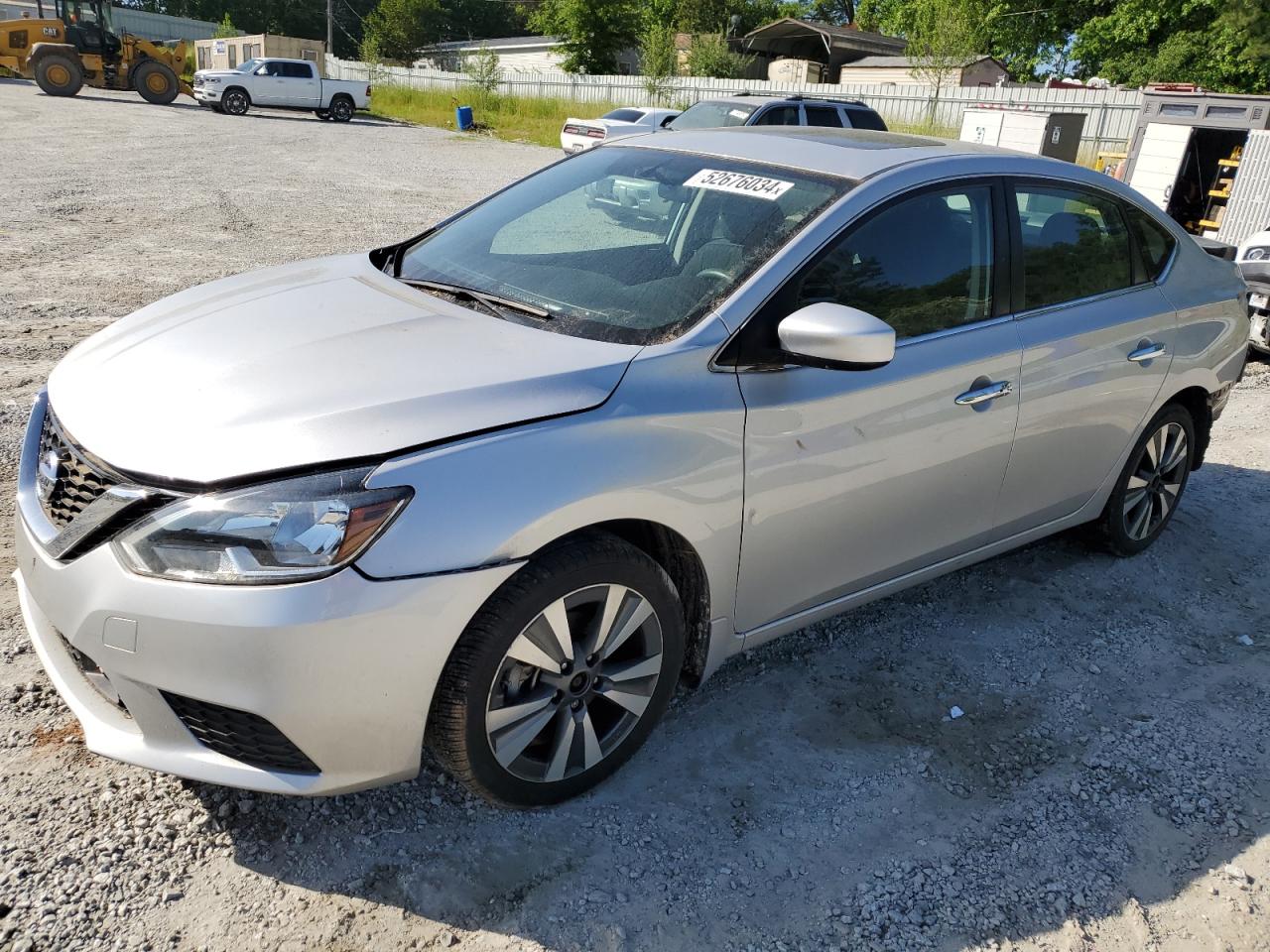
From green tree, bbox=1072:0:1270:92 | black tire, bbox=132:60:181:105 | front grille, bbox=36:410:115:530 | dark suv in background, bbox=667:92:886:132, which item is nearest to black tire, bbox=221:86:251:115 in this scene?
black tire, bbox=132:60:181:105

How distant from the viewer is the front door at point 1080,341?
346 cm

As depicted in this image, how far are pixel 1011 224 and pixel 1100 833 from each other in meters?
2.00

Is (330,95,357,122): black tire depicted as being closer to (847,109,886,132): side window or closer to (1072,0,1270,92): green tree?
(847,109,886,132): side window

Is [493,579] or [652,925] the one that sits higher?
[493,579]

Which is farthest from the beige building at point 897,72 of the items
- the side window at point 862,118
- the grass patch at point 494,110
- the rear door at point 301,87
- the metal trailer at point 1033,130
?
the side window at point 862,118

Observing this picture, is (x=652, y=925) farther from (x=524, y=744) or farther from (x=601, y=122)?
(x=601, y=122)

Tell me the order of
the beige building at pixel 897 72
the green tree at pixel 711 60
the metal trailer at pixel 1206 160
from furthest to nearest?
the beige building at pixel 897 72 → the green tree at pixel 711 60 → the metal trailer at pixel 1206 160

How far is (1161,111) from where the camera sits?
13281 millimetres

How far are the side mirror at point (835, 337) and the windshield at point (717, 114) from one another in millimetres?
12142

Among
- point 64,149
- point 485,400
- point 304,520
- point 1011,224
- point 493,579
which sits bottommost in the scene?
point 64,149

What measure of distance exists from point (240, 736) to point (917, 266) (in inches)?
94.3

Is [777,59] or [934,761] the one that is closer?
[934,761]

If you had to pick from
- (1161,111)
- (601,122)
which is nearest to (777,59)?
(601,122)

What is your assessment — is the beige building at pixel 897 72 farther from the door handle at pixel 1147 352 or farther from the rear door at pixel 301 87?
the door handle at pixel 1147 352
